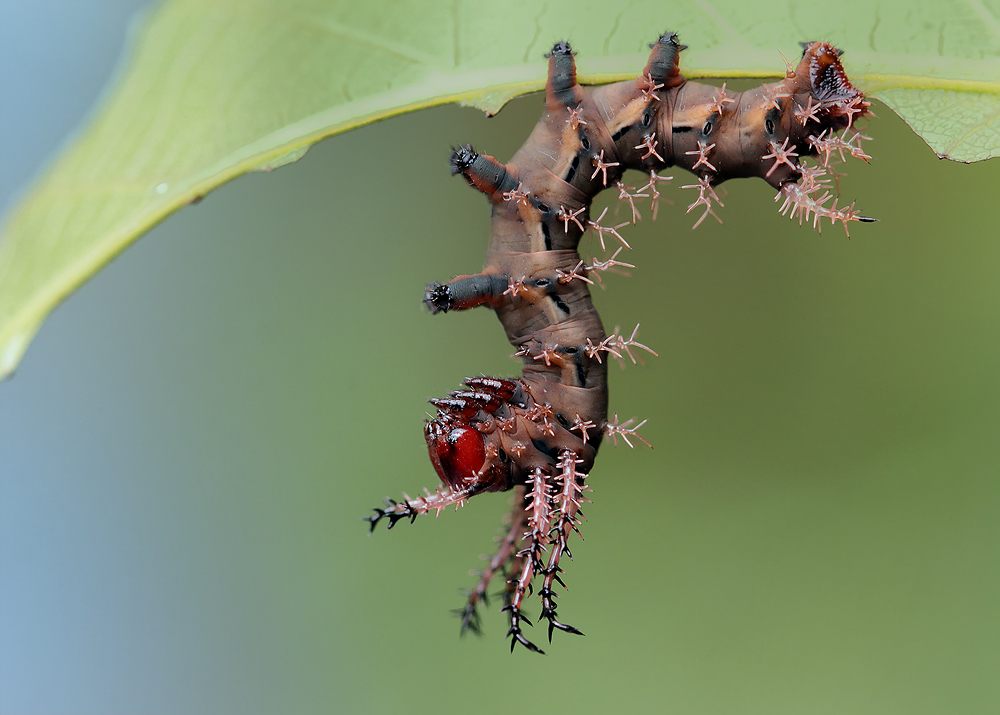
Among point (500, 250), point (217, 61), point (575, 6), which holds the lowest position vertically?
point (500, 250)

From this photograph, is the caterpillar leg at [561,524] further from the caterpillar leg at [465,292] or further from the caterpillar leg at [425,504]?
the caterpillar leg at [465,292]

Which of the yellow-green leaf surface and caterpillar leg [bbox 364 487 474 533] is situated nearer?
the yellow-green leaf surface

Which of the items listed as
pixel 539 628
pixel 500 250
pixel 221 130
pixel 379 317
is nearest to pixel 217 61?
pixel 221 130

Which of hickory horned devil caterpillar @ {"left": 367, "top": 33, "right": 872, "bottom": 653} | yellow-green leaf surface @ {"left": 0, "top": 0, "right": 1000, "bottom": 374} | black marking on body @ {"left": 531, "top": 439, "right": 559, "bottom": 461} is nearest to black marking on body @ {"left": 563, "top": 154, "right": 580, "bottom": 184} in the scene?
hickory horned devil caterpillar @ {"left": 367, "top": 33, "right": 872, "bottom": 653}

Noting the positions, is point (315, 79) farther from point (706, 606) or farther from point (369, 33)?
point (706, 606)

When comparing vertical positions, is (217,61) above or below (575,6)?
below

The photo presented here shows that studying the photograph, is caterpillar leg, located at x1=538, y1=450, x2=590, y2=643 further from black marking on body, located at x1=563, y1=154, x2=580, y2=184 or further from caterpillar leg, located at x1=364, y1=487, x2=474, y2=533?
black marking on body, located at x1=563, y1=154, x2=580, y2=184

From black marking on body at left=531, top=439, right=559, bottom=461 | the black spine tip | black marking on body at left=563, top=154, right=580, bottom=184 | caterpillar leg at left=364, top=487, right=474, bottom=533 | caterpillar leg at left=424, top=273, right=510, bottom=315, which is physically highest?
black marking on body at left=563, top=154, right=580, bottom=184
